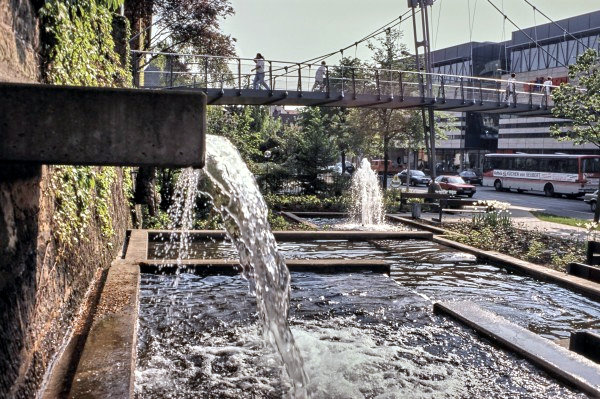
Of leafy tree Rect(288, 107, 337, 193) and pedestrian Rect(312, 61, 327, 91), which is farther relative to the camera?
leafy tree Rect(288, 107, 337, 193)

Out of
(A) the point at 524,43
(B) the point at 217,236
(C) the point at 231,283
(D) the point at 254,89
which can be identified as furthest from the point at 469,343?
(A) the point at 524,43

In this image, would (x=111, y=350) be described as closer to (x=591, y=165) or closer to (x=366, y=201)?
(x=366, y=201)

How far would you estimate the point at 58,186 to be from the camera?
3854 millimetres

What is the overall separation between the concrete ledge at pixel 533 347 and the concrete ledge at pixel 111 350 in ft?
9.51

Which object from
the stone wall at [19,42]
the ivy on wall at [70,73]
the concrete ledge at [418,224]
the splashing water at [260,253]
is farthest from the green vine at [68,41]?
the concrete ledge at [418,224]

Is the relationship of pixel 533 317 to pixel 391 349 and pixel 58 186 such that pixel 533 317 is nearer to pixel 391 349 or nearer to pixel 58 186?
pixel 391 349

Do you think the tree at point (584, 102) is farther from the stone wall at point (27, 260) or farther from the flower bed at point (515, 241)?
the stone wall at point (27, 260)

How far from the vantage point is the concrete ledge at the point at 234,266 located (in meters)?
7.25

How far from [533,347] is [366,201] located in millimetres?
14706

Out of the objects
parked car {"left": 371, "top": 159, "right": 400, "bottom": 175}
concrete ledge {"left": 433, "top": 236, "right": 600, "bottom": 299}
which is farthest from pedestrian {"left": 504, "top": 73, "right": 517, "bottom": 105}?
parked car {"left": 371, "top": 159, "right": 400, "bottom": 175}

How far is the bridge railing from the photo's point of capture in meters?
18.1

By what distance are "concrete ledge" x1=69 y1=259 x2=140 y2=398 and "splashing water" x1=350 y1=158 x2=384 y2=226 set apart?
11954mm

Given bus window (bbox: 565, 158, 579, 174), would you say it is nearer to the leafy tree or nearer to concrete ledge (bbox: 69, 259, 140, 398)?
the leafy tree

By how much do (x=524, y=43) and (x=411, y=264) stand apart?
187ft
